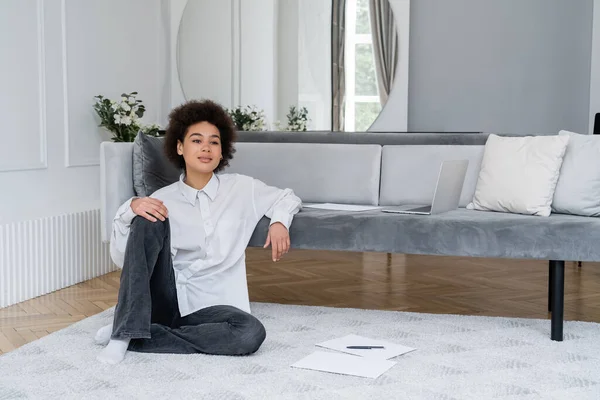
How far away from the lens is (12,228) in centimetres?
368

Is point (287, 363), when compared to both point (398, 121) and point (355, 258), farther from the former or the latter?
point (398, 121)

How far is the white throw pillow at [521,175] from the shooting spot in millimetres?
3205

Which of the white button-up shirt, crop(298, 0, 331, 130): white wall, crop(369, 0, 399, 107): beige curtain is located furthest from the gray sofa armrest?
crop(369, 0, 399, 107): beige curtain

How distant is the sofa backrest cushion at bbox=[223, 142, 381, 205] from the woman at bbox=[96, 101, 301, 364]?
74 centimetres

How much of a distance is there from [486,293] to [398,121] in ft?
5.73

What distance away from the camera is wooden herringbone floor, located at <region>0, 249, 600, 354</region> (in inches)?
138

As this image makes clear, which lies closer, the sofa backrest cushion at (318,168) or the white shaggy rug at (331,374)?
the white shaggy rug at (331,374)

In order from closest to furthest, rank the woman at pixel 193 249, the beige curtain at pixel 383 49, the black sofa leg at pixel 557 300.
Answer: the woman at pixel 193 249
the black sofa leg at pixel 557 300
the beige curtain at pixel 383 49

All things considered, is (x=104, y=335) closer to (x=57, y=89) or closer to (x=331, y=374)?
(x=331, y=374)

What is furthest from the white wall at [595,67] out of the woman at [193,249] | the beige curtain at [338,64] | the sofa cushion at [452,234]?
the woman at [193,249]

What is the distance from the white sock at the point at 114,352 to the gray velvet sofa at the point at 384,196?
0.73 meters

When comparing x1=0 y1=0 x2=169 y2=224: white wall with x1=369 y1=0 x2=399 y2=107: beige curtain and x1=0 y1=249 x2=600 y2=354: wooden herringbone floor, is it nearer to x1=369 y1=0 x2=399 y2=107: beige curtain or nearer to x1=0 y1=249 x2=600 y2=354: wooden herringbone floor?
x1=0 y1=249 x2=600 y2=354: wooden herringbone floor

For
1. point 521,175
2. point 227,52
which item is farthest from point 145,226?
point 227,52

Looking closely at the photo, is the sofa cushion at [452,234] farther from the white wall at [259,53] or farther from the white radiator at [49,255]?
the white wall at [259,53]
